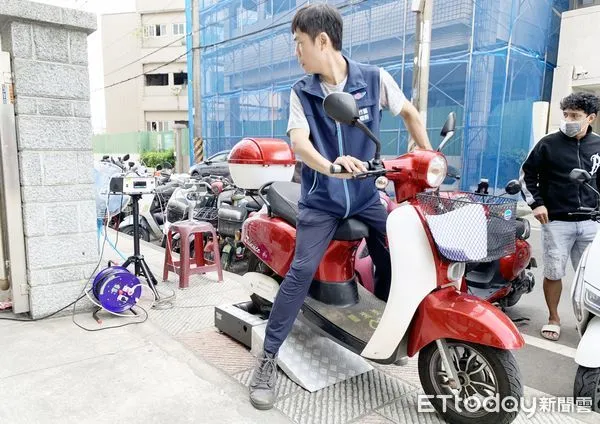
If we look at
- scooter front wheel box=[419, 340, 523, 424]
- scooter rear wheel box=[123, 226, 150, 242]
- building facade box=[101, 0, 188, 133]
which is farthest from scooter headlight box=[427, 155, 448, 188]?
building facade box=[101, 0, 188, 133]

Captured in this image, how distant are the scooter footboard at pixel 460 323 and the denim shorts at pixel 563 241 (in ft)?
5.75

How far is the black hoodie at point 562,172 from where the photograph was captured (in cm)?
345

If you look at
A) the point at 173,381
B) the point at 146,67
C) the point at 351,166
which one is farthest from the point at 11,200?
the point at 146,67

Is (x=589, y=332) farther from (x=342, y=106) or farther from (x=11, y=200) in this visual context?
(x=11, y=200)

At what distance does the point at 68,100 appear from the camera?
129 inches

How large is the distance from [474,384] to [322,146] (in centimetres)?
133

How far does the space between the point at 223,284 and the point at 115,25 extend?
38.5m

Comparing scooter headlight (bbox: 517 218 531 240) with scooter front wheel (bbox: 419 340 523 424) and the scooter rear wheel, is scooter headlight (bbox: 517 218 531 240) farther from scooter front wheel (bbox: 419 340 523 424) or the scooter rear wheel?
the scooter rear wheel

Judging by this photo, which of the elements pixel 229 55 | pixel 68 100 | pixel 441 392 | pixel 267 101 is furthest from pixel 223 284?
pixel 229 55

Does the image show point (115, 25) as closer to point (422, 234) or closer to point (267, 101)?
point (267, 101)

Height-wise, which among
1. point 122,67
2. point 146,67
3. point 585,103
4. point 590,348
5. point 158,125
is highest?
point 122,67

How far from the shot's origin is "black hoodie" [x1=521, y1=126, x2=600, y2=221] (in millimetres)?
3451

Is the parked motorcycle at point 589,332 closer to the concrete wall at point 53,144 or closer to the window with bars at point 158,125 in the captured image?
the concrete wall at point 53,144

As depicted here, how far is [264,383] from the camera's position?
241cm
